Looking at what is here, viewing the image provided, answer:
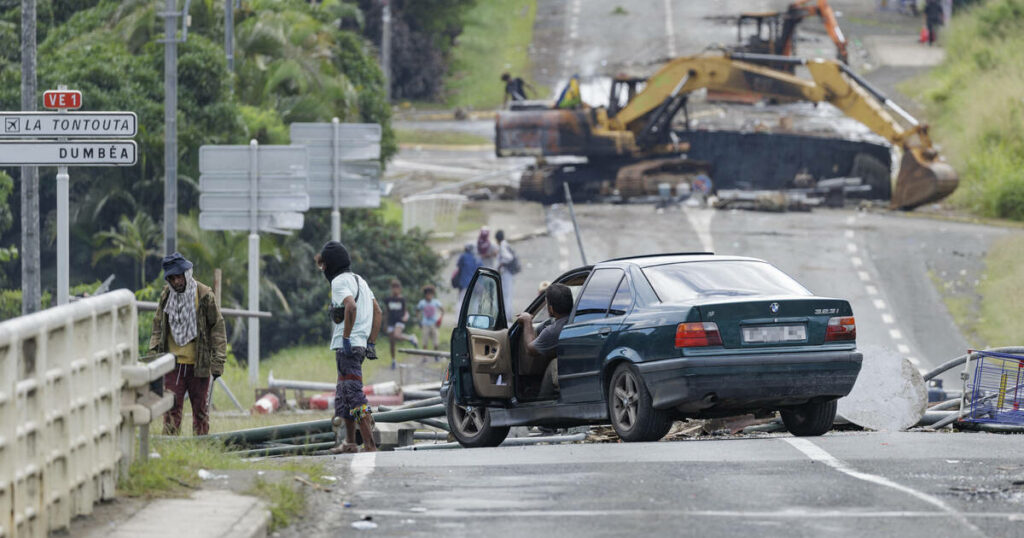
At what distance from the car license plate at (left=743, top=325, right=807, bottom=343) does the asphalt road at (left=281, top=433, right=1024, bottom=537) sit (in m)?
0.76

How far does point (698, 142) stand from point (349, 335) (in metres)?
30.1

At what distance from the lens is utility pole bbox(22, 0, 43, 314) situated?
1950 centimetres

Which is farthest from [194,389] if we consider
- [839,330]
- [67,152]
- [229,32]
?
[229,32]

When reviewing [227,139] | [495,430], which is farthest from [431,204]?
[495,430]

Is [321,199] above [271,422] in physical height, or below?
above

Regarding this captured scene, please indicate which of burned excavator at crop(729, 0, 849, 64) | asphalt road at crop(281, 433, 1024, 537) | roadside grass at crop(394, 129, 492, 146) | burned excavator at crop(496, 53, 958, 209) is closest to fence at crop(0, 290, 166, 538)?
asphalt road at crop(281, 433, 1024, 537)

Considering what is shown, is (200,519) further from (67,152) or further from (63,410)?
(67,152)

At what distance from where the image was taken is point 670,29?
69.4m

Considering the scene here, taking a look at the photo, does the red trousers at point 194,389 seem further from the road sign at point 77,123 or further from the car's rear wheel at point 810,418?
the car's rear wheel at point 810,418

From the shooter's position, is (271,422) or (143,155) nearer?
(271,422)

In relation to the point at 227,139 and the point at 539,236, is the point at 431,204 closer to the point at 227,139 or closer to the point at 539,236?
the point at 539,236

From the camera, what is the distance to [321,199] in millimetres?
27703

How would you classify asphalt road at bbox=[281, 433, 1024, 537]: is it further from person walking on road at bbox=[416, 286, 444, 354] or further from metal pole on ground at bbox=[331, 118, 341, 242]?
metal pole on ground at bbox=[331, 118, 341, 242]

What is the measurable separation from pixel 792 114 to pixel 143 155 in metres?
28.9
